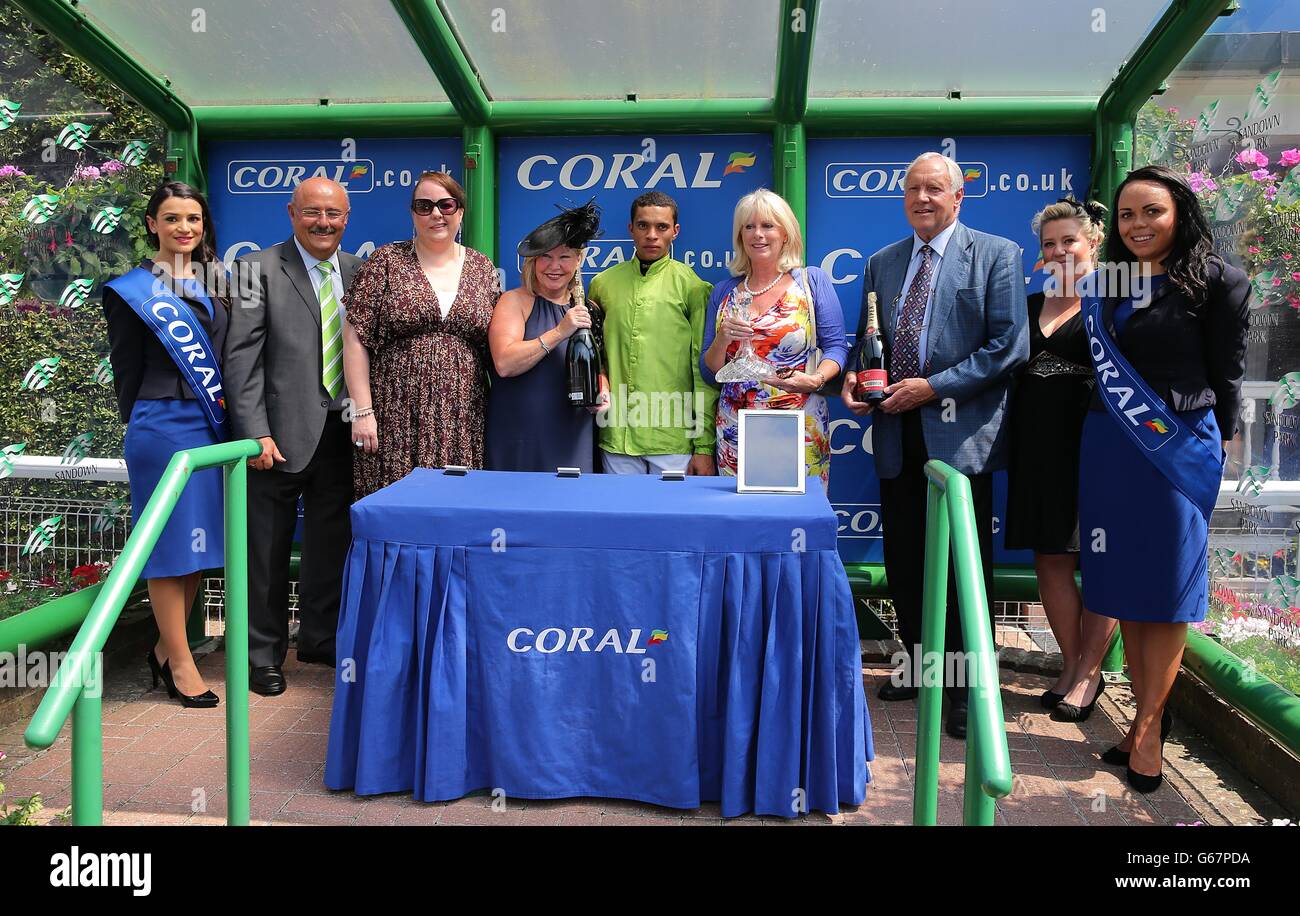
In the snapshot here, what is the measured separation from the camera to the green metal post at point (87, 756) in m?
2.22

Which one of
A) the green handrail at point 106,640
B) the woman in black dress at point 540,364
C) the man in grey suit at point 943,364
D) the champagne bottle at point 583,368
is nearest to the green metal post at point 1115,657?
the man in grey suit at point 943,364

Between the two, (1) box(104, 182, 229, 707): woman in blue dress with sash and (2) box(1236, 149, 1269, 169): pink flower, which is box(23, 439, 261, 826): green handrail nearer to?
(1) box(104, 182, 229, 707): woman in blue dress with sash

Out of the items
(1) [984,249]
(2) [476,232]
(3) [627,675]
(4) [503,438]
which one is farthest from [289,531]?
(1) [984,249]

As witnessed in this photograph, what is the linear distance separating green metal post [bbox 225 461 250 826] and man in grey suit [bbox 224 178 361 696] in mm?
1196

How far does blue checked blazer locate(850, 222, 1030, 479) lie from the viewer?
3963mm

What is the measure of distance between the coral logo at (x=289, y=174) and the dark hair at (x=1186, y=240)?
3459 mm

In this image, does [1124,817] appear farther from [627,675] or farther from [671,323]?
[671,323]

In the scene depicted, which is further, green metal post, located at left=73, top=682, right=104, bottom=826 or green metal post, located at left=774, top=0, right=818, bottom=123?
green metal post, located at left=774, top=0, right=818, bottom=123

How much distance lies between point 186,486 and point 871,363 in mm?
2634

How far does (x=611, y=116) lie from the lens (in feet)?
16.3

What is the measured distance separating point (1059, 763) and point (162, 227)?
3836 millimetres

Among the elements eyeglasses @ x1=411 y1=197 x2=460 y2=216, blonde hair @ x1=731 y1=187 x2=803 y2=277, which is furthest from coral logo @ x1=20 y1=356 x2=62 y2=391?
blonde hair @ x1=731 y1=187 x2=803 y2=277

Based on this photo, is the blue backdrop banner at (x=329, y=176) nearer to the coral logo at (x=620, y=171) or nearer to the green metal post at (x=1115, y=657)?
the coral logo at (x=620, y=171)

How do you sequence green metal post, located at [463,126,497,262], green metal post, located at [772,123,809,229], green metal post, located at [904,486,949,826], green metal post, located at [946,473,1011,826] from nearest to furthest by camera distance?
green metal post, located at [946,473,1011,826] → green metal post, located at [904,486,949,826] → green metal post, located at [772,123,809,229] → green metal post, located at [463,126,497,262]
